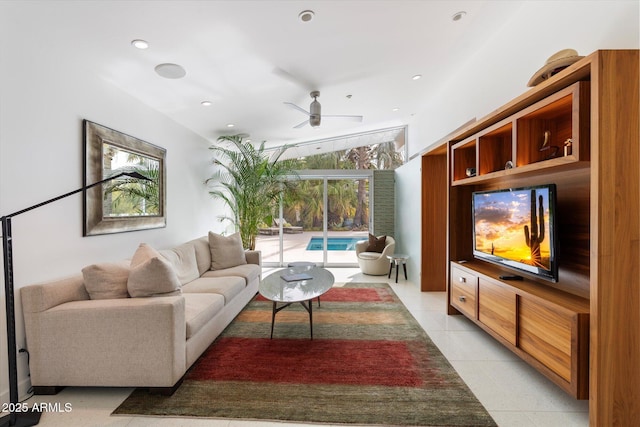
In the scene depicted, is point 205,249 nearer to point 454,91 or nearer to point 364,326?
point 364,326

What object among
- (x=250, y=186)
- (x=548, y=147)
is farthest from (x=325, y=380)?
(x=250, y=186)

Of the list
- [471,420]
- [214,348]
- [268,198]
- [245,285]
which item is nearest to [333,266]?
[268,198]

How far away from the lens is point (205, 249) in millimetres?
3975

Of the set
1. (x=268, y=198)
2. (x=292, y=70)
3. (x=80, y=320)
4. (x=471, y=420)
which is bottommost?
(x=471, y=420)

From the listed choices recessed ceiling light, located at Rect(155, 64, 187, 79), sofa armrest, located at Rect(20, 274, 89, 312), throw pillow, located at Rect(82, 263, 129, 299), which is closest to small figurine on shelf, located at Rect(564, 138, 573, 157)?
recessed ceiling light, located at Rect(155, 64, 187, 79)

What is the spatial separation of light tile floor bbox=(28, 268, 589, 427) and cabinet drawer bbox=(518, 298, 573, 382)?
25 cm

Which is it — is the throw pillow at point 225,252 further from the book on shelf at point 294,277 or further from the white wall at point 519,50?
the white wall at point 519,50

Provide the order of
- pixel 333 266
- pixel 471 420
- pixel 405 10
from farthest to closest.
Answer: pixel 333 266 → pixel 405 10 → pixel 471 420

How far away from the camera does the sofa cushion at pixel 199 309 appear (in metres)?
2.23

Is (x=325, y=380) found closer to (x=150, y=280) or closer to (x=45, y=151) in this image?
(x=150, y=280)

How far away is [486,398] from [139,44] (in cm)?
366

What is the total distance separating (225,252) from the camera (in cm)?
404

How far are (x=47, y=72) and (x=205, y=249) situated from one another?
2.44 m

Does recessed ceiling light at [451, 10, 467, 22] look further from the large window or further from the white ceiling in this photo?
the large window
